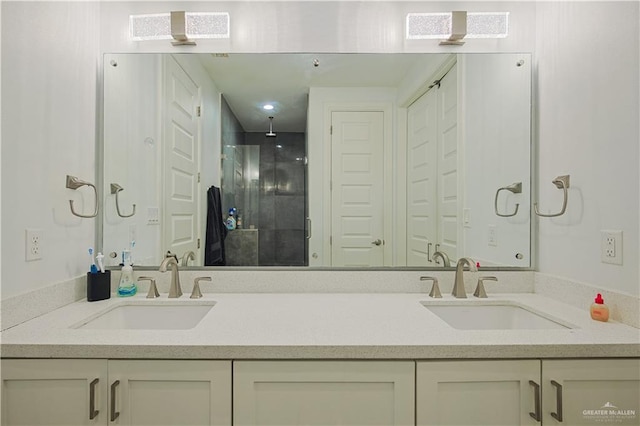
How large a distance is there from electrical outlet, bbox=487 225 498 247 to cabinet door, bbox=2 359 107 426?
1594 millimetres

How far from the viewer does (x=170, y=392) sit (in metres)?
0.95

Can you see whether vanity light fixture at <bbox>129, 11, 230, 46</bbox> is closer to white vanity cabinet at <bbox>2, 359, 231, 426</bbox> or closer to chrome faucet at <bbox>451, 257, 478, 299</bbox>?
white vanity cabinet at <bbox>2, 359, 231, 426</bbox>

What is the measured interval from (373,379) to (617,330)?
0.80 metres

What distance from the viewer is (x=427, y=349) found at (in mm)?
938

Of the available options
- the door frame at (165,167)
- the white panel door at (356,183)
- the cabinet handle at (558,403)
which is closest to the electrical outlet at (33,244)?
the door frame at (165,167)

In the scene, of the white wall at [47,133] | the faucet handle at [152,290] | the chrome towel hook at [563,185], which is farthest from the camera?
the faucet handle at [152,290]

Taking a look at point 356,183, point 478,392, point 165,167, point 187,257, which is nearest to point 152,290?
point 187,257

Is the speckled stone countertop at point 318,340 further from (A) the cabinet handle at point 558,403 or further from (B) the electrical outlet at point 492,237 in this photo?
(B) the electrical outlet at point 492,237

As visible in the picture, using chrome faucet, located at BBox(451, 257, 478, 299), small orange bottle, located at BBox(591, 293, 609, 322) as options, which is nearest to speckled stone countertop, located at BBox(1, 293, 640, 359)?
small orange bottle, located at BBox(591, 293, 609, 322)

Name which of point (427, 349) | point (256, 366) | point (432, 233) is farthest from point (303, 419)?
point (432, 233)

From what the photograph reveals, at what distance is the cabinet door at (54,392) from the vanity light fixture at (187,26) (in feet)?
4.60

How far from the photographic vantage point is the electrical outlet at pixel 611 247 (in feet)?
3.62

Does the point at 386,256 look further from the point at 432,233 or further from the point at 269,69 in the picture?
the point at 269,69

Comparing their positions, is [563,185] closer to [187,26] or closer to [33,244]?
[187,26]
